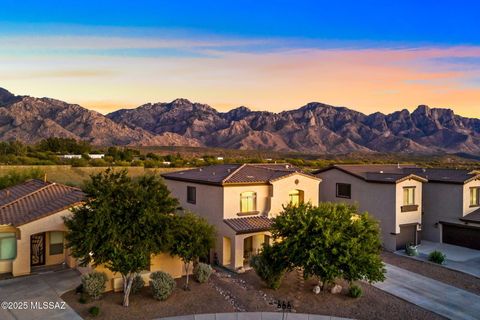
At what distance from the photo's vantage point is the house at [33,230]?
2005 cm

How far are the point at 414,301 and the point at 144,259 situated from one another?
1285 centimetres

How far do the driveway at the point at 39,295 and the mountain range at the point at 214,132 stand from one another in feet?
363

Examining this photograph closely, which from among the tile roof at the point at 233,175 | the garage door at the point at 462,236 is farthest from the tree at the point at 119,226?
the garage door at the point at 462,236

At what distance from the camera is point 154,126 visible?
19262 cm

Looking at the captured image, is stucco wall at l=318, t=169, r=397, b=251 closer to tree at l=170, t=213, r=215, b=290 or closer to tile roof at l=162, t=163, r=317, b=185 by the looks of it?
tile roof at l=162, t=163, r=317, b=185

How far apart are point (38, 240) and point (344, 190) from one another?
2311 centimetres

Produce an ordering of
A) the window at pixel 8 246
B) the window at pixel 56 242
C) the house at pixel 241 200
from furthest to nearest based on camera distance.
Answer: the house at pixel 241 200 → the window at pixel 56 242 → the window at pixel 8 246

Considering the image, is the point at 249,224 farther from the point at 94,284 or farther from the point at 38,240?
the point at 38,240

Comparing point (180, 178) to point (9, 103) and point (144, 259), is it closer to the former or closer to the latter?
point (144, 259)

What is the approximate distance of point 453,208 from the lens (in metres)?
30.2

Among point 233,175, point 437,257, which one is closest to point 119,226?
point 233,175

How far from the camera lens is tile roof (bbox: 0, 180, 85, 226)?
68.0ft

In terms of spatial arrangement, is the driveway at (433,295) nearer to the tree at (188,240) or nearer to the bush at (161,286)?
the tree at (188,240)

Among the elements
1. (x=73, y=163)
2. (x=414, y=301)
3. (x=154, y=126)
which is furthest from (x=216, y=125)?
(x=414, y=301)
